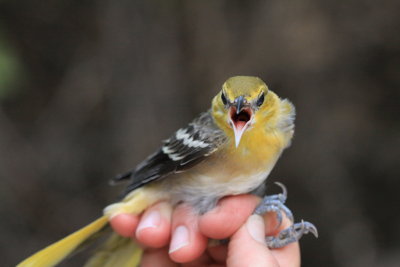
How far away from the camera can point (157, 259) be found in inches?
113

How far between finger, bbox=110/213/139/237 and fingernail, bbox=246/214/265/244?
684mm

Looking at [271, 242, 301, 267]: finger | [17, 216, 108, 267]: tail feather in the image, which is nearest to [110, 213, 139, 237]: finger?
[17, 216, 108, 267]: tail feather

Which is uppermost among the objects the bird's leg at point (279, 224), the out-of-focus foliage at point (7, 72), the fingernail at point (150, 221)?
the out-of-focus foliage at point (7, 72)

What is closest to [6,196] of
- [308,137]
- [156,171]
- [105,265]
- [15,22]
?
[15,22]

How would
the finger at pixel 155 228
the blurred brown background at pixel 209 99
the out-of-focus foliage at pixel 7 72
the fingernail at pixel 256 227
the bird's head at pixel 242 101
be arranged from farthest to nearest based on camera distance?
the blurred brown background at pixel 209 99
the out-of-focus foliage at pixel 7 72
the finger at pixel 155 228
the fingernail at pixel 256 227
the bird's head at pixel 242 101

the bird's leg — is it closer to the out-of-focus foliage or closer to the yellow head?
the yellow head

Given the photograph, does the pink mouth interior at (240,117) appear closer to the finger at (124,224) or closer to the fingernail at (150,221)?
the fingernail at (150,221)

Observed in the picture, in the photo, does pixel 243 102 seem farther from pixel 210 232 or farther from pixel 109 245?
pixel 109 245

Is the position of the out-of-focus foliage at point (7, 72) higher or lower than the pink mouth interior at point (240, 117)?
higher

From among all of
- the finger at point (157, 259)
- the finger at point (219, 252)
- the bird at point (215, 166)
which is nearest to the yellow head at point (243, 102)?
the bird at point (215, 166)

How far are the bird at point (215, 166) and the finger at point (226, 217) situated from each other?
0.06 metres

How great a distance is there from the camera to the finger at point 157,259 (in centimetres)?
284

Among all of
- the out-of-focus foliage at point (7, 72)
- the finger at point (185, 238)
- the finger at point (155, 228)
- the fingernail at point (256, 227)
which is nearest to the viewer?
the fingernail at point (256, 227)

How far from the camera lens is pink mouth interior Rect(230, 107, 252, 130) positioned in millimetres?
2363
